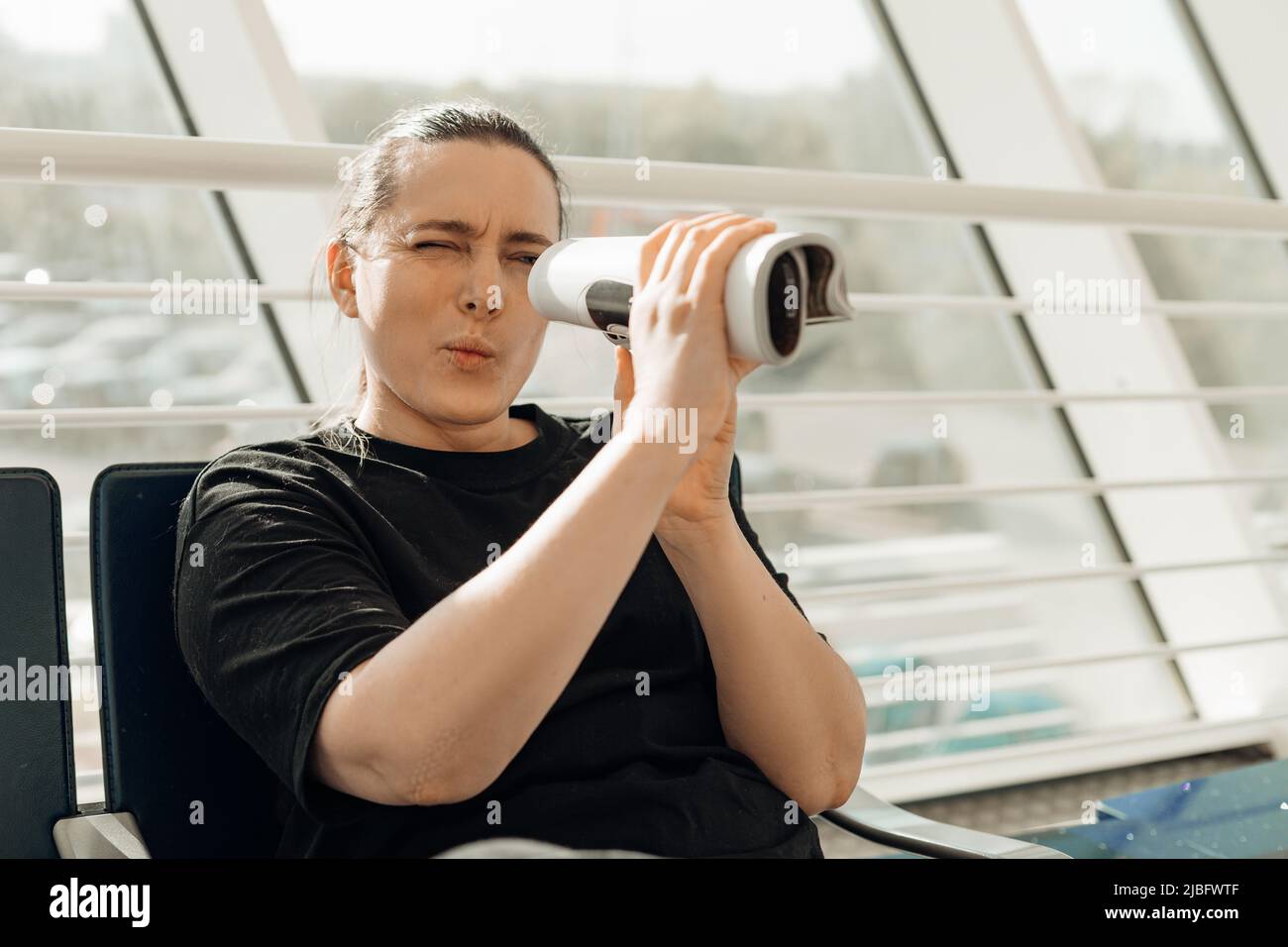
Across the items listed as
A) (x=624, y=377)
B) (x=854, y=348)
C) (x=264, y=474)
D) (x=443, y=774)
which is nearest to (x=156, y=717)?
(x=264, y=474)

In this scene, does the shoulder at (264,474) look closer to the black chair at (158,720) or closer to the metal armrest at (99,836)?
the black chair at (158,720)

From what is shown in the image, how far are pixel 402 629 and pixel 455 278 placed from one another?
322 mm

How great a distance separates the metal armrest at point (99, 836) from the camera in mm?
907

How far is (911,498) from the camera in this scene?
6.17 feet

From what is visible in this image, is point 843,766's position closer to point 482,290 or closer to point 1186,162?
point 482,290

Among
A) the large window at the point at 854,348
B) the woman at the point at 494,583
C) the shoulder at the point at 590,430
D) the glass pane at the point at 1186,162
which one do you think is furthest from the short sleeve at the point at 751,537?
the glass pane at the point at 1186,162

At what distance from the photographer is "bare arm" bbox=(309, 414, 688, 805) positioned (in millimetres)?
728

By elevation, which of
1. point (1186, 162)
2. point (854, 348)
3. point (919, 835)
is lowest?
point (919, 835)

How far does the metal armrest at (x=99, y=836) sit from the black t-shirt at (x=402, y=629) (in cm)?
11

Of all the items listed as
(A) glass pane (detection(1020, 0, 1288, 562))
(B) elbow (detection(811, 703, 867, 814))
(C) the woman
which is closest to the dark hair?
(C) the woman

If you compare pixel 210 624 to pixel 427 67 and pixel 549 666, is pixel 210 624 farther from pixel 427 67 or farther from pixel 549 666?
pixel 427 67

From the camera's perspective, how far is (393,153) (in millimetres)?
1033
